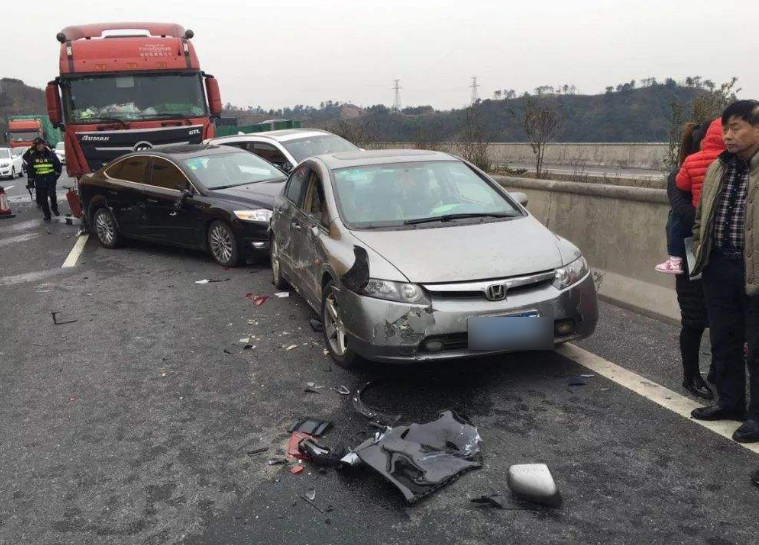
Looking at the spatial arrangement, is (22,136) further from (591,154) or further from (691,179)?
(691,179)

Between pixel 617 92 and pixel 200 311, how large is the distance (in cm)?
4383

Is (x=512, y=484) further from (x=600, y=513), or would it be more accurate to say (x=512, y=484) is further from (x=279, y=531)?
(x=279, y=531)

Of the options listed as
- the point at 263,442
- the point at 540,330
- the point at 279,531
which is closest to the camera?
the point at 279,531

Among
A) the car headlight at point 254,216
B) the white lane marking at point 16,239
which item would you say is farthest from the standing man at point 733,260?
the white lane marking at point 16,239

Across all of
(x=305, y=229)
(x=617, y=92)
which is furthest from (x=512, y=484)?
(x=617, y=92)

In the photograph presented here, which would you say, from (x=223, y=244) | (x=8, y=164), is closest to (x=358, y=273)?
(x=223, y=244)

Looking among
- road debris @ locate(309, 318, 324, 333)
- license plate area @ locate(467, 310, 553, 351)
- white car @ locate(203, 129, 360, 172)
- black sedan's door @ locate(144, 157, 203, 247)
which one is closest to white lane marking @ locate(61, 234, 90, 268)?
black sedan's door @ locate(144, 157, 203, 247)

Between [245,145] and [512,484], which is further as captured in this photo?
[245,145]

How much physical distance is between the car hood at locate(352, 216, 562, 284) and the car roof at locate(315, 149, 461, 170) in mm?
1167

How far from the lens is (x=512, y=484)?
3.38m

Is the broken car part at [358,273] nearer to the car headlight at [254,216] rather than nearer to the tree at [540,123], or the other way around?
the car headlight at [254,216]

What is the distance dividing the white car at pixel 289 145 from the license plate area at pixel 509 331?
25.5 feet

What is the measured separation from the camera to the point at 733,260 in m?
3.84

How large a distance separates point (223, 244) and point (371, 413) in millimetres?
5490
